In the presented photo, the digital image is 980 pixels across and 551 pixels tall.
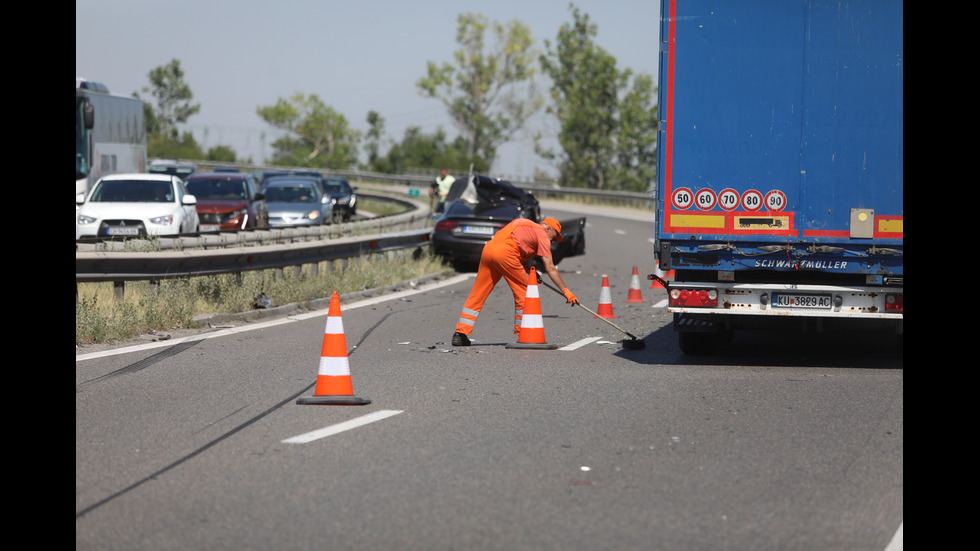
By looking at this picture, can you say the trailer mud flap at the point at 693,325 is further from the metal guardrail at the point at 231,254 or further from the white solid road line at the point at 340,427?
the metal guardrail at the point at 231,254

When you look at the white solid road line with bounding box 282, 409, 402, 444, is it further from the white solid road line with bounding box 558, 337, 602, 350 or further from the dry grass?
the dry grass

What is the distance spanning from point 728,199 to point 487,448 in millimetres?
4389

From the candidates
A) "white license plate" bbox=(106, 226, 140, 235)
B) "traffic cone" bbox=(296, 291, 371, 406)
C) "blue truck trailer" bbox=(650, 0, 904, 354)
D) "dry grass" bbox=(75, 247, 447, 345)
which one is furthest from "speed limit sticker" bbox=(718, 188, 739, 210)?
"white license plate" bbox=(106, 226, 140, 235)

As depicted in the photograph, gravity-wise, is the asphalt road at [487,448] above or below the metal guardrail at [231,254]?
below

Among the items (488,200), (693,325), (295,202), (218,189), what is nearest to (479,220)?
(488,200)

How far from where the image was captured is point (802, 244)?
415 inches

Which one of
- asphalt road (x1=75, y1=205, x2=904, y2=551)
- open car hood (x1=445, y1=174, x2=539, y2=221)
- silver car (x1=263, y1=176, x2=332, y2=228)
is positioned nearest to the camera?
asphalt road (x1=75, y1=205, x2=904, y2=551)

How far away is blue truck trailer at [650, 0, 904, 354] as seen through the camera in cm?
1031

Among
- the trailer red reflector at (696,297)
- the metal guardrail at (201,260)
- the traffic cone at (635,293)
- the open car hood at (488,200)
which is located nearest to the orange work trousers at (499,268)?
the trailer red reflector at (696,297)

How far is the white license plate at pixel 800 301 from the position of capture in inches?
421

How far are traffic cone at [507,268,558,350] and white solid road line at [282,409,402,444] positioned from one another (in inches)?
149

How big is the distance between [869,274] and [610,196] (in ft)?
158

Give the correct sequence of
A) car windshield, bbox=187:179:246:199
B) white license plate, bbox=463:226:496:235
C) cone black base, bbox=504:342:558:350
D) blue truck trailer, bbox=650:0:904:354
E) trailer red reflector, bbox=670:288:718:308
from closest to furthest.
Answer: blue truck trailer, bbox=650:0:904:354
trailer red reflector, bbox=670:288:718:308
cone black base, bbox=504:342:558:350
white license plate, bbox=463:226:496:235
car windshield, bbox=187:179:246:199

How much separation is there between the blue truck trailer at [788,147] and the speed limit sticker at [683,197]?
1 cm
